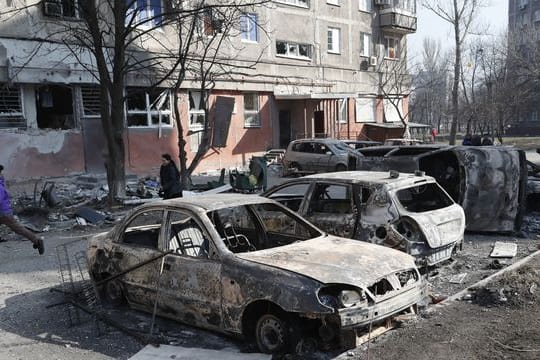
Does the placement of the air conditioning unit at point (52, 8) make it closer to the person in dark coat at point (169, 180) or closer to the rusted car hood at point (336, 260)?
the person in dark coat at point (169, 180)

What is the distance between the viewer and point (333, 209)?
770cm

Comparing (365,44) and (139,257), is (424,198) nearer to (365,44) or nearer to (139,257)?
(139,257)

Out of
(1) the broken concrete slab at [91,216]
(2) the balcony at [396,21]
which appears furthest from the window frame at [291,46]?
(1) the broken concrete slab at [91,216]

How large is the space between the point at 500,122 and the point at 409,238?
42448 millimetres

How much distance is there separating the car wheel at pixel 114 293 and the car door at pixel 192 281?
784 mm

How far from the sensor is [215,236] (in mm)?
5242

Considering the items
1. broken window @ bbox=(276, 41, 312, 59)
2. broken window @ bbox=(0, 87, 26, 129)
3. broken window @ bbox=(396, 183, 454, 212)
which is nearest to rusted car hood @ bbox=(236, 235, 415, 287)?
broken window @ bbox=(396, 183, 454, 212)

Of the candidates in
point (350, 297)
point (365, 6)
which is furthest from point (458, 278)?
point (365, 6)

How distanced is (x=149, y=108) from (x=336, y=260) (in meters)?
17.4

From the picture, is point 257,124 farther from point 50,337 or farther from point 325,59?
point 50,337

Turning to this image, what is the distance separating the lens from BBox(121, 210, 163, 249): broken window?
6.13 metres

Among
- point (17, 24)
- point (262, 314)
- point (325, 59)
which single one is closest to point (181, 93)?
point (17, 24)

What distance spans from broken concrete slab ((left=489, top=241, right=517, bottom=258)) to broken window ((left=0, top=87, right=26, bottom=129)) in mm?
14692

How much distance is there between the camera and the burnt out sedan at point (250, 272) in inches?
180
